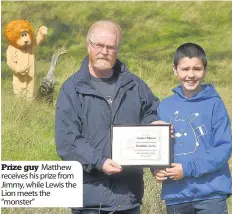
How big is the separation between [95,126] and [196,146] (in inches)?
17.7

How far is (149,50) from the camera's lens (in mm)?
5914

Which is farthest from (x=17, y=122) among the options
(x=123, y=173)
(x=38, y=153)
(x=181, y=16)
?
(x=123, y=173)

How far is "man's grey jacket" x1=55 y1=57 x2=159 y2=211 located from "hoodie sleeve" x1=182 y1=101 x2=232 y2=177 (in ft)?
0.99

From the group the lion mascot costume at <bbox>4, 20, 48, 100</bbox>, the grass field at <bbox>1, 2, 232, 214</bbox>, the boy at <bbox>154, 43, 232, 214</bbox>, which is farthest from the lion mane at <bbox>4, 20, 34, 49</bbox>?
the boy at <bbox>154, 43, 232, 214</bbox>

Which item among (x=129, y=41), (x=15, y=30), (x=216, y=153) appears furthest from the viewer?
(x=129, y=41)

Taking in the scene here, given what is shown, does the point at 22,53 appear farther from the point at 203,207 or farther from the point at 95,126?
the point at 203,207

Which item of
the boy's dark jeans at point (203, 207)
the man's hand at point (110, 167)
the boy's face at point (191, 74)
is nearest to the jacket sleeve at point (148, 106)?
the boy's face at point (191, 74)

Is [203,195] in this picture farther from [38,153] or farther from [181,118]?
[38,153]

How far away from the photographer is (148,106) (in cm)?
306

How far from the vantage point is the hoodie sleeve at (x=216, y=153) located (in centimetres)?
293

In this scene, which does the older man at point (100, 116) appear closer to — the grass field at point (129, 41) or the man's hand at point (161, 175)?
the man's hand at point (161, 175)

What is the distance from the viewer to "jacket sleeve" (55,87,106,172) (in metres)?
2.93

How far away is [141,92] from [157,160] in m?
0.32

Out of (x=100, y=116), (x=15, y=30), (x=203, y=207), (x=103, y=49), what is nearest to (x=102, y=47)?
(x=103, y=49)
